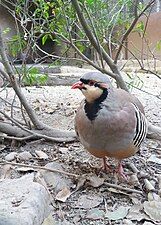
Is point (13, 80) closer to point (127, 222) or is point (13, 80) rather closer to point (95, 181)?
point (95, 181)

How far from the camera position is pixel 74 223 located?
1747 millimetres

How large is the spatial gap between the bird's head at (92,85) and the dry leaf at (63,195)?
0.42 meters

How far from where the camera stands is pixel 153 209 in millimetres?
1791

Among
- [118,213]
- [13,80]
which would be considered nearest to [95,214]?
[118,213]

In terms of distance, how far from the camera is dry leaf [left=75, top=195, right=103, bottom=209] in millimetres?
1864

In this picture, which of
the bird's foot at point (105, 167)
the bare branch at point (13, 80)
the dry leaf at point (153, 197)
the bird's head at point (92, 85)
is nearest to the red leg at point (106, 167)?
the bird's foot at point (105, 167)

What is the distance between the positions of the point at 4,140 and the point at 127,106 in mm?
946

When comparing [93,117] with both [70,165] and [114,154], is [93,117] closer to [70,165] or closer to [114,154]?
[114,154]

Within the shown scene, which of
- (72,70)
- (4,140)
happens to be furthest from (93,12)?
(72,70)

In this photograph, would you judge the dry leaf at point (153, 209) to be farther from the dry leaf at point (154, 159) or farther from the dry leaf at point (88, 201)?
the dry leaf at point (154, 159)

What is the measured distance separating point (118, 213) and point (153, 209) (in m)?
0.14

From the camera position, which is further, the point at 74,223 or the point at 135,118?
the point at 135,118

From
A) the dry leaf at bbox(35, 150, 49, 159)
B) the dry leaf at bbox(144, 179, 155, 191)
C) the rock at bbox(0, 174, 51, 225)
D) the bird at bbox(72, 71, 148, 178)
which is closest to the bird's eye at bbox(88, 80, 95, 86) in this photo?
the bird at bbox(72, 71, 148, 178)

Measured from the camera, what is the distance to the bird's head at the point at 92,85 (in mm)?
1767
